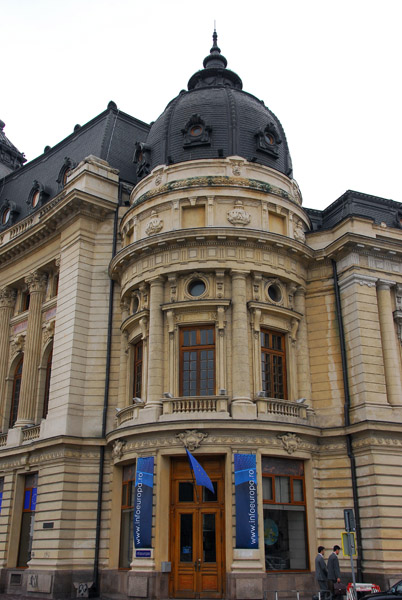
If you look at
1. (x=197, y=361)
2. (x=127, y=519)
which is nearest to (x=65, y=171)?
(x=197, y=361)

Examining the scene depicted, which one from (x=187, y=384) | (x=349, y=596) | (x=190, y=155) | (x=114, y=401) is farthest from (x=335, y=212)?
(x=349, y=596)

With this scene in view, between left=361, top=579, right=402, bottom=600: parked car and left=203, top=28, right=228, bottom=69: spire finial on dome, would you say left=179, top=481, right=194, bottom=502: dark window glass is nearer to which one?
left=361, top=579, right=402, bottom=600: parked car

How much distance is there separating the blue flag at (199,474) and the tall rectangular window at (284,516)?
2862mm

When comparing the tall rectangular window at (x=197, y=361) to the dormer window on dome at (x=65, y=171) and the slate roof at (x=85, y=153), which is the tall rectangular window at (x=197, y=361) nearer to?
the slate roof at (x=85, y=153)

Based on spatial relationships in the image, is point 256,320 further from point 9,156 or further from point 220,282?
point 9,156

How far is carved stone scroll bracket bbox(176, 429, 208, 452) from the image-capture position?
81.0ft

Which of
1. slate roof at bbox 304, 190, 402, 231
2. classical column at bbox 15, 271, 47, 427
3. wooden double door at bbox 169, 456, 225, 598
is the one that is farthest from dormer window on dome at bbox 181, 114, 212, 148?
wooden double door at bbox 169, 456, 225, 598

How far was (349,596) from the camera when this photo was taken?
66.4ft

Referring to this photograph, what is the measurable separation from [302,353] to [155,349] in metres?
6.66

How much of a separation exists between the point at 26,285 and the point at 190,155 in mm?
12784

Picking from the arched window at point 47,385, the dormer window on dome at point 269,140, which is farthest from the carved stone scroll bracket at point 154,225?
the arched window at point 47,385

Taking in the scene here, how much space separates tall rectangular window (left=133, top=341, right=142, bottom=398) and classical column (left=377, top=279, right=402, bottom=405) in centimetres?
1085

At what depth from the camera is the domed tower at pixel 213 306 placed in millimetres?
25094

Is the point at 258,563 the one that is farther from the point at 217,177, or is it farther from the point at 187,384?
the point at 217,177
